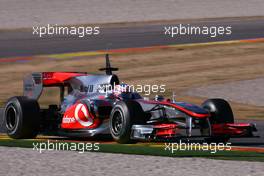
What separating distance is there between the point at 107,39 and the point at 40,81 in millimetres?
18076

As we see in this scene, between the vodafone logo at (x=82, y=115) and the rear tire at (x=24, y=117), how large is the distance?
24.7 inches

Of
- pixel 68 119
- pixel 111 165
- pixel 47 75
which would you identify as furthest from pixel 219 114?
pixel 111 165

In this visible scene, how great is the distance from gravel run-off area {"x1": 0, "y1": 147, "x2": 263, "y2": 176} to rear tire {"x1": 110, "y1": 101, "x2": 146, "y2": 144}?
3.27ft

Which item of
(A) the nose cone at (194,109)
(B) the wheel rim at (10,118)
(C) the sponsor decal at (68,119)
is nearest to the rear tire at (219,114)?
(A) the nose cone at (194,109)

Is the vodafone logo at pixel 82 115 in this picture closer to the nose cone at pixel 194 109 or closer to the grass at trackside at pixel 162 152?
the grass at trackside at pixel 162 152

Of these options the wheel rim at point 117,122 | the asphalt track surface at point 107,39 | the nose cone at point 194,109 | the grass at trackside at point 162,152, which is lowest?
the grass at trackside at point 162,152

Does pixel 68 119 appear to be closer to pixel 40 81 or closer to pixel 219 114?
pixel 40 81

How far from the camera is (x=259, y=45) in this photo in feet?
98.7

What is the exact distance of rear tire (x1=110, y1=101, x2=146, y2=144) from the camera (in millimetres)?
12367

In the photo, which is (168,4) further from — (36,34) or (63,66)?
(63,66)

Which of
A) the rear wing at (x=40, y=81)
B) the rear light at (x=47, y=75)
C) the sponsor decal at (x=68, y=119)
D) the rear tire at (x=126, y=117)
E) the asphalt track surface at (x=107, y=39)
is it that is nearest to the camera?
the rear tire at (x=126, y=117)

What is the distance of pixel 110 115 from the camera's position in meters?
12.8

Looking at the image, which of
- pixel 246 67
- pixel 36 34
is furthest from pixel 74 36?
pixel 246 67

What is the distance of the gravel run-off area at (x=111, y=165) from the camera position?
381 inches
